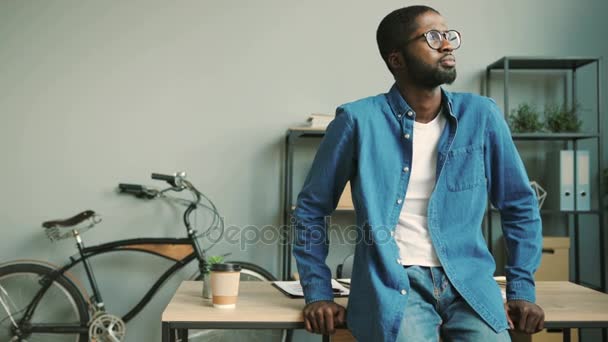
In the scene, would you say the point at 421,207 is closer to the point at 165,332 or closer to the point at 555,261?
the point at 165,332

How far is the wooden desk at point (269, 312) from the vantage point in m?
1.38

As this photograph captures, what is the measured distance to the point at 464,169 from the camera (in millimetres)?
1499

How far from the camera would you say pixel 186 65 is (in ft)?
11.2

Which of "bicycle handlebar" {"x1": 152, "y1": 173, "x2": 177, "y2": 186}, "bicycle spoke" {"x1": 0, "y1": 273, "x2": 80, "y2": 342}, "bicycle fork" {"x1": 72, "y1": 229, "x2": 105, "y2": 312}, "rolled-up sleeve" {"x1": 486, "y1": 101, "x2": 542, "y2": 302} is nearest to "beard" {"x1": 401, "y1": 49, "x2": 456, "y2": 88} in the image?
"rolled-up sleeve" {"x1": 486, "y1": 101, "x2": 542, "y2": 302}

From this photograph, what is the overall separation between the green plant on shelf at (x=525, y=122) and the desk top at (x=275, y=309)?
1698mm

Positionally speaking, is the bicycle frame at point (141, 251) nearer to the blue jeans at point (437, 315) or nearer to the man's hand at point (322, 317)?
the man's hand at point (322, 317)

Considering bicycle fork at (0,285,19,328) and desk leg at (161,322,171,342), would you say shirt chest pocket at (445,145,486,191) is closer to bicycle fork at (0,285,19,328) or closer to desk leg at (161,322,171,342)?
desk leg at (161,322,171,342)

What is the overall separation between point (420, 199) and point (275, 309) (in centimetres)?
42

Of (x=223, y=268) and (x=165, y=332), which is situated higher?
(x=223, y=268)

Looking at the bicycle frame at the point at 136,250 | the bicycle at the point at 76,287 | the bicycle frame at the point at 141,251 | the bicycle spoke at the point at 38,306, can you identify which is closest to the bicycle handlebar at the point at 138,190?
the bicycle at the point at 76,287

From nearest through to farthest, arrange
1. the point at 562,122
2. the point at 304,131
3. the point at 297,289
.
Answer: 1. the point at 297,289
2. the point at 304,131
3. the point at 562,122

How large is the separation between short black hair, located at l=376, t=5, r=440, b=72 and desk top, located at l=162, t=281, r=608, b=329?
0.65 m

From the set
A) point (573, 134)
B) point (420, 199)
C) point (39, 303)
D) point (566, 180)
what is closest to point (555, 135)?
point (573, 134)

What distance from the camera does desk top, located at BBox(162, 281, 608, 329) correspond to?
1394 mm
